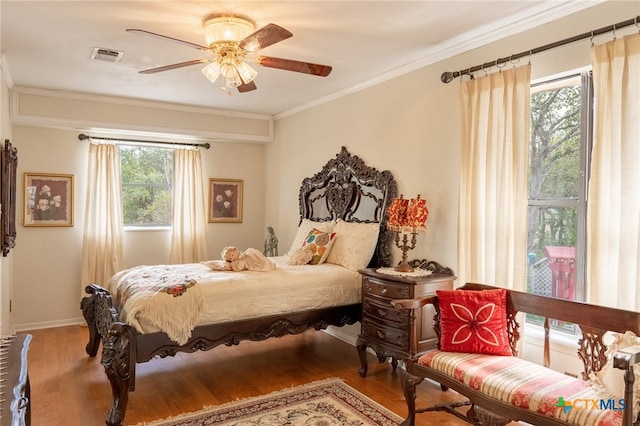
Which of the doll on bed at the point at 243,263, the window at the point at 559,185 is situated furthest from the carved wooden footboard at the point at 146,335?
the window at the point at 559,185

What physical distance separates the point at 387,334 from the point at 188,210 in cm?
346

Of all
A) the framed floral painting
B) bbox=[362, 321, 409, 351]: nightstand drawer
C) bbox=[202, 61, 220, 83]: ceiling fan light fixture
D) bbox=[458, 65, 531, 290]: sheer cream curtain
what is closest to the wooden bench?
bbox=[458, 65, 531, 290]: sheer cream curtain

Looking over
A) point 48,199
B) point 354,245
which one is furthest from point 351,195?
point 48,199

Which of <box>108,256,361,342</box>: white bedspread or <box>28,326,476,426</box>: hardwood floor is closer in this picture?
<box>28,326,476,426</box>: hardwood floor

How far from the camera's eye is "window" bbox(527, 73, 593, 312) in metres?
2.68

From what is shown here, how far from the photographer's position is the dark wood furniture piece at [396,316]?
9.96 feet

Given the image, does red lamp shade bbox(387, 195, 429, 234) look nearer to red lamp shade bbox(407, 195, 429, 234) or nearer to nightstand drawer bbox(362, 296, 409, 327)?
red lamp shade bbox(407, 195, 429, 234)

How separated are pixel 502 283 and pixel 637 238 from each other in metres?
0.86

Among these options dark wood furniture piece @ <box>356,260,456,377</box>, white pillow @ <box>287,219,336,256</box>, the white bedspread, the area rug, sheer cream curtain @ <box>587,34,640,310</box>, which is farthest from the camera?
white pillow @ <box>287,219,336,256</box>

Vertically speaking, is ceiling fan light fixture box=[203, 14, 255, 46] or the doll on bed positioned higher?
ceiling fan light fixture box=[203, 14, 255, 46]

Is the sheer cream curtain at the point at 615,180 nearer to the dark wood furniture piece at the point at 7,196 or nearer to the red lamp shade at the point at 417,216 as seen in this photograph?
the red lamp shade at the point at 417,216

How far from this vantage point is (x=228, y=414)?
288 centimetres

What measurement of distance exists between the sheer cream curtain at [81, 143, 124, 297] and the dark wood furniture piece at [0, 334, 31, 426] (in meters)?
3.29

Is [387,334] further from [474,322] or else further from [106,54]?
[106,54]
